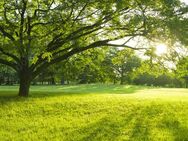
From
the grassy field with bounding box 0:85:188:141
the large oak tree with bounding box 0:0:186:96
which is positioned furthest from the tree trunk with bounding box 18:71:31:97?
the grassy field with bounding box 0:85:188:141

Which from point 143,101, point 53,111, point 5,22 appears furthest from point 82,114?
point 5,22

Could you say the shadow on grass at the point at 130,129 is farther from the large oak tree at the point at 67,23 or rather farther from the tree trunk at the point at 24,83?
the tree trunk at the point at 24,83

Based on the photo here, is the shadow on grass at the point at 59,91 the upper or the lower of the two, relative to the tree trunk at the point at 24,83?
lower

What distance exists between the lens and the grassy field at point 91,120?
15.3m

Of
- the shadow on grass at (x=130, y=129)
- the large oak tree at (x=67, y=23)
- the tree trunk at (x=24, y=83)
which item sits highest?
the large oak tree at (x=67, y=23)

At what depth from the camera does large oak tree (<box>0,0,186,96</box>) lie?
2008cm

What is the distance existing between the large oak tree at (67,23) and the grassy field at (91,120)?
9.52 feet

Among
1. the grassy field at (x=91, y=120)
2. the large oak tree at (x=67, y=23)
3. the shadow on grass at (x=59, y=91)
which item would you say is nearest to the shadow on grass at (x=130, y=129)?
the grassy field at (x=91, y=120)

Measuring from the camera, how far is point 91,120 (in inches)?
699

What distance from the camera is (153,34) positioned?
20266 millimetres

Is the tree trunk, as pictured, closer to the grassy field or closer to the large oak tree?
the large oak tree

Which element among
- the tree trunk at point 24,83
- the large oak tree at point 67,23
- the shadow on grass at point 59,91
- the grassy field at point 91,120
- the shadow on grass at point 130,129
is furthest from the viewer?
the shadow on grass at point 59,91

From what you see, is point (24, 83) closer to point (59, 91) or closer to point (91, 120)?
point (91, 120)

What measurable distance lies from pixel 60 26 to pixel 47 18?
0.90 meters
